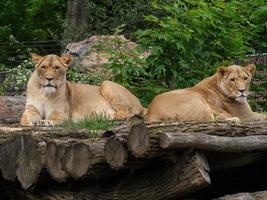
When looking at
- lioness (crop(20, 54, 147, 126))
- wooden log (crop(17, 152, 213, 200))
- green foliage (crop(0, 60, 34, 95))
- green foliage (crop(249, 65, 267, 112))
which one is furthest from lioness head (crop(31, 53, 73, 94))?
green foliage (crop(0, 60, 34, 95))

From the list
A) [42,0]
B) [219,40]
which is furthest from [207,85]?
[42,0]

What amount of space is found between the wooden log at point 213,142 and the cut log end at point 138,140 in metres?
0.11

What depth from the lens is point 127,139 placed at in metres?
6.32

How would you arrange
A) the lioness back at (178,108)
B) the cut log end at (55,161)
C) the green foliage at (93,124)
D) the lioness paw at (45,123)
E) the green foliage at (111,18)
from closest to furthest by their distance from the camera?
the cut log end at (55,161), the green foliage at (93,124), the lioness back at (178,108), the lioness paw at (45,123), the green foliage at (111,18)

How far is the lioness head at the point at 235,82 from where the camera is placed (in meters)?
9.86

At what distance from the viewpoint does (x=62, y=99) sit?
402 inches

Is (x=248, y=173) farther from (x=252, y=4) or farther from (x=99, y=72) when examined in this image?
(x=99, y=72)

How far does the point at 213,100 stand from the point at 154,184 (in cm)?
330

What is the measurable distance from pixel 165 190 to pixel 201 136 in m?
0.53

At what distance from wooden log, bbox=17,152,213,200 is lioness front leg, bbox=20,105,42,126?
2.18 m

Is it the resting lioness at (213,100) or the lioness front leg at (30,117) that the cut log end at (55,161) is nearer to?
the resting lioness at (213,100)

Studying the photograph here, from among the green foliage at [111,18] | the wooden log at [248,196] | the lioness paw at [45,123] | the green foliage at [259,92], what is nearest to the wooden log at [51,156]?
the wooden log at [248,196]

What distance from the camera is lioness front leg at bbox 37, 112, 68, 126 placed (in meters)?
9.70

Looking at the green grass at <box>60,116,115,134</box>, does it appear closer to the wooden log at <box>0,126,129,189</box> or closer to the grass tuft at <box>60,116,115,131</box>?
the grass tuft at <box>60,116,115,131</box>
